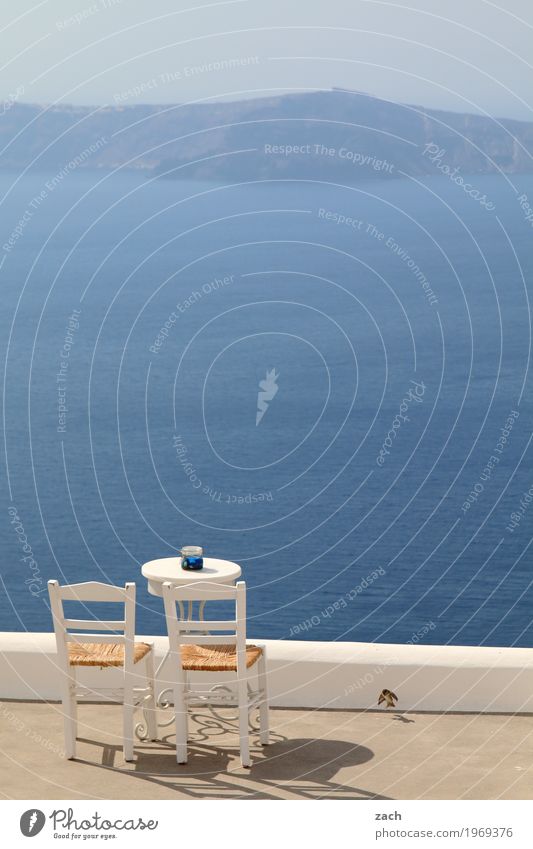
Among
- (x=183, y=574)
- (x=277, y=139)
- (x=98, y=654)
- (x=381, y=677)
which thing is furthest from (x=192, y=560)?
(x=277, y=139)

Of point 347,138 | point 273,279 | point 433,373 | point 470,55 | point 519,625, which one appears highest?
point 470,55

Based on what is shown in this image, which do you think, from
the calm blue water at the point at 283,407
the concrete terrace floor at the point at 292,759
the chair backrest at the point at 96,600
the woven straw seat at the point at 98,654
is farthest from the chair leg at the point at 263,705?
the calm blue water at the point at 283,407

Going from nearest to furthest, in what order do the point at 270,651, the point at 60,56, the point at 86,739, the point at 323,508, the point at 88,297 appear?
the point at 86,739 < the point at 270,651 < the point at 323,508 < the point at 88,297 < the point at 60,56

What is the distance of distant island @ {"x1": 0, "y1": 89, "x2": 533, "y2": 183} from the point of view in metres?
71.9

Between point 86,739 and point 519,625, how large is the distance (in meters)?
43.9

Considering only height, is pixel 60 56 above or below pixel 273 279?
above

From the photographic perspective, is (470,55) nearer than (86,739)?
No

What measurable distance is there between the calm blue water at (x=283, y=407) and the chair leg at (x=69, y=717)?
33.8 meters

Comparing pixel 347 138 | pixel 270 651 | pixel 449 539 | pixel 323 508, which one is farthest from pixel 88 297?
pixel 270 651

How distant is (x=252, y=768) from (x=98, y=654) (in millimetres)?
909

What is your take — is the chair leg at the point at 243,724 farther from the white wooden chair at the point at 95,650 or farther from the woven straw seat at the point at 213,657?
the white wooden chair at the point at 95,650

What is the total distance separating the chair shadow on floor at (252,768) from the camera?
21.4ft

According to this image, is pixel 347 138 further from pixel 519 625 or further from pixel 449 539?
pixel 519 625

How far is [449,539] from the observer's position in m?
58.0
